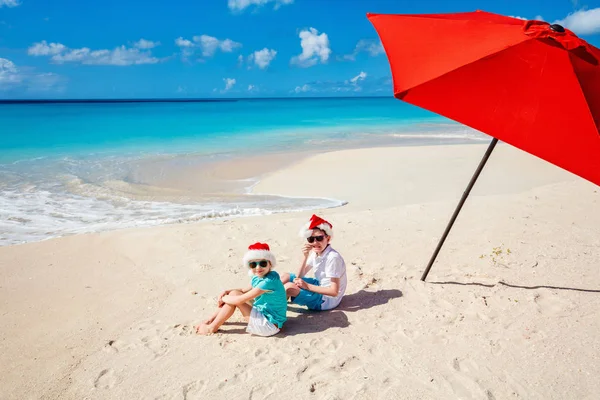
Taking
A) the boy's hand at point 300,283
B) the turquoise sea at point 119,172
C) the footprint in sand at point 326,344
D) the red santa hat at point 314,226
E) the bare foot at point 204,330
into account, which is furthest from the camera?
the turquoise sea at point 119,172

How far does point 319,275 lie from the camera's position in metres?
4.38

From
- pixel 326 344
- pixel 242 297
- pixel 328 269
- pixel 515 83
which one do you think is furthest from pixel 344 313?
pixel 515 83

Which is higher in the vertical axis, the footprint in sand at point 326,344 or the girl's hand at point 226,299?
the girl's hand at point 226,299

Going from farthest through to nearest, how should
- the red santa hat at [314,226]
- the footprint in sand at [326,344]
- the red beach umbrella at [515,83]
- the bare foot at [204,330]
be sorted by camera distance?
the red santa hat at [314,226], the bare foot at [204,330], the footprint in sand at [326,344], the red beach umbrella at [515,83]

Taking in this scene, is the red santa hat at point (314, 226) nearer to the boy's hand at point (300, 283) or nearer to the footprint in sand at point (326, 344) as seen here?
the boy's hand at point (300, 283)

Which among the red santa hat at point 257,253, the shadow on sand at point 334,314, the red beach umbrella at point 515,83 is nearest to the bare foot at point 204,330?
the shadow on sand at point 334,314

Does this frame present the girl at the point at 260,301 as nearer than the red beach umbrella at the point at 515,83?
No

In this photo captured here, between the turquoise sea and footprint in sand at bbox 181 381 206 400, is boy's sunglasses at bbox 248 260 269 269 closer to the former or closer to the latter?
footprint in sand at bbox 181 381 206 400

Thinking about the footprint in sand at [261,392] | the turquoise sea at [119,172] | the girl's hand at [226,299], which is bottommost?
the turquoise sea at [119,172]

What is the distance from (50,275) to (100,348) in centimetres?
206

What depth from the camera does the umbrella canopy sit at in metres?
2.96

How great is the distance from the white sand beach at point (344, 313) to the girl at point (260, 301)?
13 centimetres

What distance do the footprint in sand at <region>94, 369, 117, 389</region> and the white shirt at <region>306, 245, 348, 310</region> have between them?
1.91 meters

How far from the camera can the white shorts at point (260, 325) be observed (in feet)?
12.9
